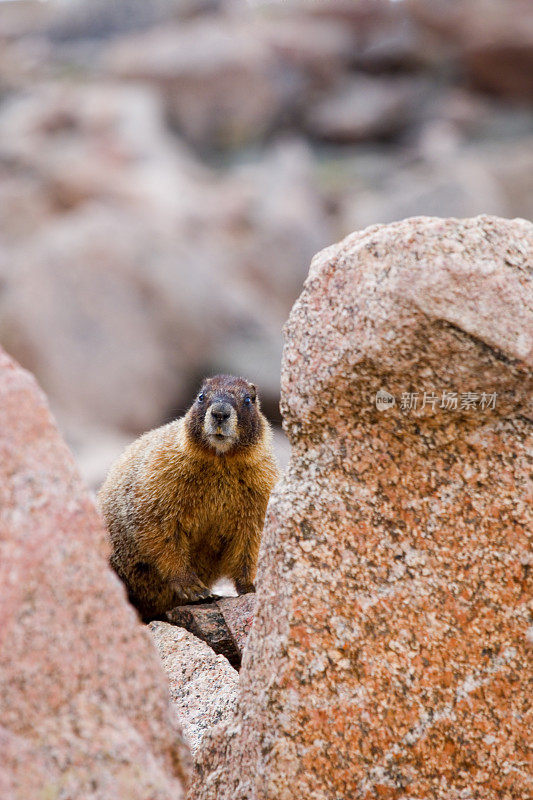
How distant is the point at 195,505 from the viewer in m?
6.71

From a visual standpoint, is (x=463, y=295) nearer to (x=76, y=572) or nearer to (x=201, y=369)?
(x=76, y=572)

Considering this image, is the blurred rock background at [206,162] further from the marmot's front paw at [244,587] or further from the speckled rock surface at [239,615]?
the speckled rock surface at [239,615]

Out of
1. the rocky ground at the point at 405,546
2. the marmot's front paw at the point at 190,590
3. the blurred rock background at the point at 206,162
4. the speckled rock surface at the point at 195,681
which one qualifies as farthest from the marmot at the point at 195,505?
the blurred rock background at the point at 206,162

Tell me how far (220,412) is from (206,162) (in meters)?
31.6

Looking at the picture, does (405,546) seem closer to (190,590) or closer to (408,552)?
(408,552)

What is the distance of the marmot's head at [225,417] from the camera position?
21.6 ft

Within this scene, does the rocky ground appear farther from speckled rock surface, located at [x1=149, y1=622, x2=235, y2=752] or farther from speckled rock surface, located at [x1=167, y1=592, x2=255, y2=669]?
speckled rock surface, located at [x1=167, y1=592, x2=255, y2=669]

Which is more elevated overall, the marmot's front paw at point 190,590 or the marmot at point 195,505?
the marmot at point 195,505

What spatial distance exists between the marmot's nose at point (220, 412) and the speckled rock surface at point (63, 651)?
3208 mm

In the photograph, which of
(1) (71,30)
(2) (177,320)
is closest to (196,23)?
(1) (71,30)

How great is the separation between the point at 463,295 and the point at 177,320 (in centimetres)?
1948

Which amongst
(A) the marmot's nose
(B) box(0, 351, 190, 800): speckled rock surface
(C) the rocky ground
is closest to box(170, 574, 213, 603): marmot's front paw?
(A) the marmot's nose

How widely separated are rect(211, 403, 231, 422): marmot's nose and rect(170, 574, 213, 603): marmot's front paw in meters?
1.11

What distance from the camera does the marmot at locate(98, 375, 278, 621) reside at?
661 cm
